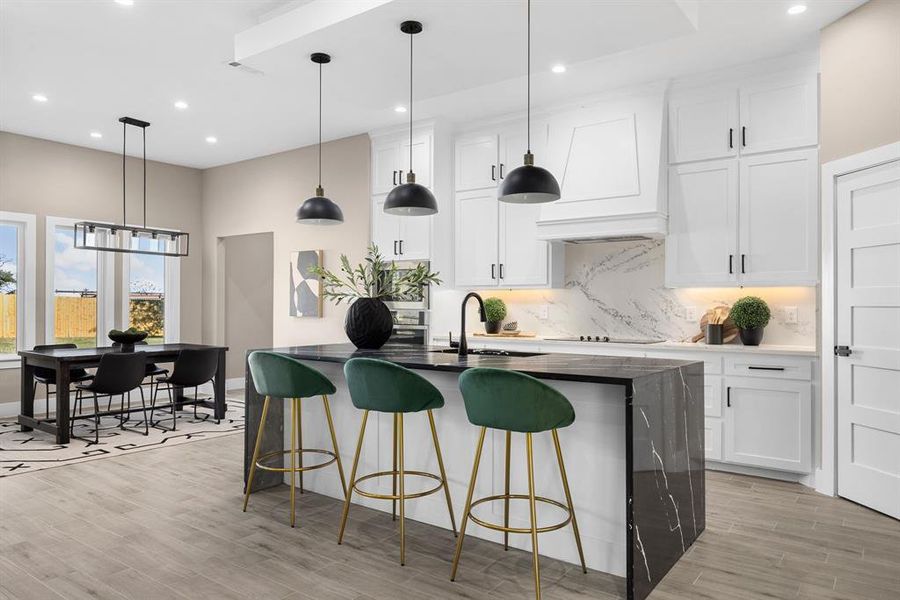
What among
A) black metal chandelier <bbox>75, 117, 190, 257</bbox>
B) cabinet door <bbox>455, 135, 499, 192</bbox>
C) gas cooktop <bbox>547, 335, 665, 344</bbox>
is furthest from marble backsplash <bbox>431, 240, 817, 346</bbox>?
black metal chandelier <bbox>75, 117, 190, 257</bbox>

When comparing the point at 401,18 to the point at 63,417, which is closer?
the point at 401,18

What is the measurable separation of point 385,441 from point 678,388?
159 centimetres

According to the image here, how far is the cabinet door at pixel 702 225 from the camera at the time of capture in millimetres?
4574

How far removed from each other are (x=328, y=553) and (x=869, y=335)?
3274 mm

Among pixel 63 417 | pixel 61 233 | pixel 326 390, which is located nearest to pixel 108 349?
pixel 63 417

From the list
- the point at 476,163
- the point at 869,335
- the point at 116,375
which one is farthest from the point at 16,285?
the point at 869,335

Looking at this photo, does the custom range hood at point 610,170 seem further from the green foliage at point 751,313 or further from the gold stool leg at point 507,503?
the gold stool leg at point 507,503

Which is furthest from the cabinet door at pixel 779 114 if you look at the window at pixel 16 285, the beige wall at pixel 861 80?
the window at pixel 16 285

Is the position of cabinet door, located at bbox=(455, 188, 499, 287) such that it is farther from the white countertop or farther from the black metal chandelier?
the black metal chandelier

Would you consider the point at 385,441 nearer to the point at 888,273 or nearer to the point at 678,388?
the point at 678,388

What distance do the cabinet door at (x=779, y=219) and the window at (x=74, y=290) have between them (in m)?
6.78

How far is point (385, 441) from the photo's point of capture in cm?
351

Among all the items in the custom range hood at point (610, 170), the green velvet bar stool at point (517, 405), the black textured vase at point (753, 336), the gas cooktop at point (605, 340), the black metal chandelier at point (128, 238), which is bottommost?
the green velvet bar stool at point (517, 405)

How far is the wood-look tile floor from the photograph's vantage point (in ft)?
8.49
